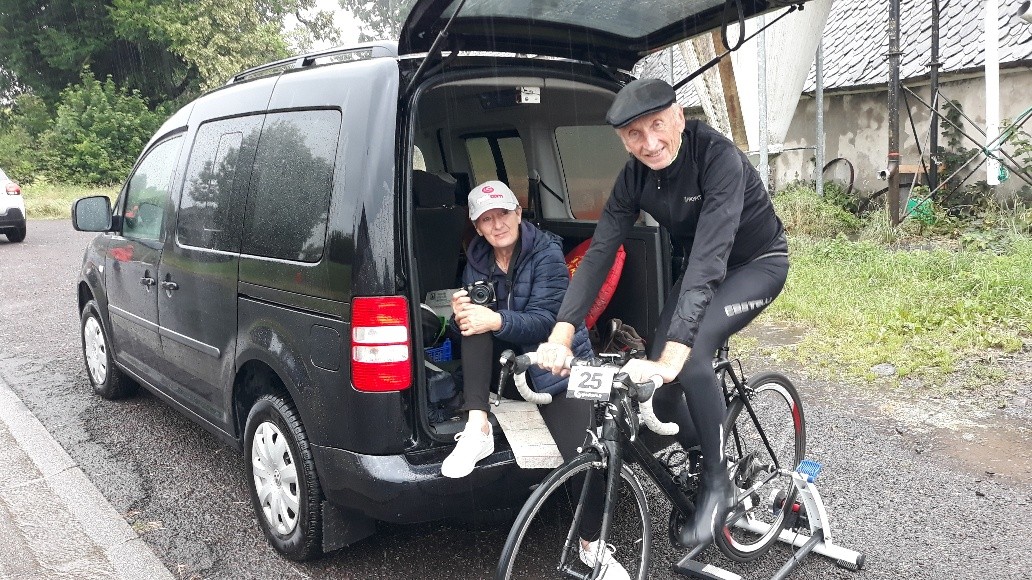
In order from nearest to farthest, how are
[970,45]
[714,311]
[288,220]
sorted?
[714,311] < [288,220] < [970,45]

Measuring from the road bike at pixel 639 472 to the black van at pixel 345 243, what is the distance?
424 mm

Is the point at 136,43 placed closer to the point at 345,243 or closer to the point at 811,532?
the point at 345,243

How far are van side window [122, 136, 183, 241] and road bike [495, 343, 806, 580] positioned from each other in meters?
2.54

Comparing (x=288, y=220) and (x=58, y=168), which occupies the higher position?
(x=58, y=168)

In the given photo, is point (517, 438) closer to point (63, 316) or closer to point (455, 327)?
point (455, 327)

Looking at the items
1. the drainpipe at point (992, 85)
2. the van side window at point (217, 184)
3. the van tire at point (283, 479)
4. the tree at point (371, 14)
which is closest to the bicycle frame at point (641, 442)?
the van tire at point (283, 479)

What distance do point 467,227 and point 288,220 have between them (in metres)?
1.48

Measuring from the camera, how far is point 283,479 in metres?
3.47

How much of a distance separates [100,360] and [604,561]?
4.49 metres

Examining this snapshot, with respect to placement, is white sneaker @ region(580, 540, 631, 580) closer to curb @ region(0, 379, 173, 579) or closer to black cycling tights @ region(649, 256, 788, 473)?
black cycling tights @ region(649, 256, 788, 473)

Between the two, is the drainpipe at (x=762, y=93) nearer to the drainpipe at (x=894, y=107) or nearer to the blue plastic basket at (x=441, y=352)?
the drainpipe at (x=894, y=107)

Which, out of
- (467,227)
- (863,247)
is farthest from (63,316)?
(863,247)

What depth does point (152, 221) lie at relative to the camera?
464cm

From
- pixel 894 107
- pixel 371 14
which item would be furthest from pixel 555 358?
pixel 371 14
